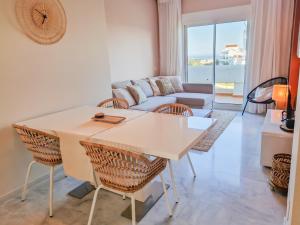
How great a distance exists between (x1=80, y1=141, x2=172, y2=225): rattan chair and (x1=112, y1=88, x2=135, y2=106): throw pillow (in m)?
2.45

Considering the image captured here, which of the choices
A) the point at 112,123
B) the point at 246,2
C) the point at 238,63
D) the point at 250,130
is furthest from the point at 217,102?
the point at 112,123

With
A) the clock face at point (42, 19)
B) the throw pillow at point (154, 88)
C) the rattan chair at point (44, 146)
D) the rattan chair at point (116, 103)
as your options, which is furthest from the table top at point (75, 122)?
the throw pillow at point (154, 88)

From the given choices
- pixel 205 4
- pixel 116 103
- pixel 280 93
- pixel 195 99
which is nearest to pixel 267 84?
pixel 195 99


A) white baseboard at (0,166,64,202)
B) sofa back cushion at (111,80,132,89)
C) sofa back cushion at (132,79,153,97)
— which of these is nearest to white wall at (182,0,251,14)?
sofa back cushion at (132,79,153,97)

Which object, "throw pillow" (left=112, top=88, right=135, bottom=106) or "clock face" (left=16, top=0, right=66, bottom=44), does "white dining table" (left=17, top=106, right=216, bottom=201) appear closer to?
"clock face" (left=16, top=0, right=66, bottom=44)

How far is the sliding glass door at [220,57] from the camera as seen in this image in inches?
210

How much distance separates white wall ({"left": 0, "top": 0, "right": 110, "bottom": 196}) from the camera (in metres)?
2.15

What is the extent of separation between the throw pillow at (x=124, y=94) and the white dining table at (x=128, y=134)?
161 centimetres

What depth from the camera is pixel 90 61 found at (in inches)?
119

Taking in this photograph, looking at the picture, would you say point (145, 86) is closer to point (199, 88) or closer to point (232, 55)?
point (199, 88)

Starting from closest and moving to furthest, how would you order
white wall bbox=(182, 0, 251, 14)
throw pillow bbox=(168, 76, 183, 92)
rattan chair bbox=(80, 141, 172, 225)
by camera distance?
rattan chair bbox=(80, 141, 172, 225)
white wall bbox=(182, 0, 251, 14)
throw pillow bbox=(168, 76, 183, 92)

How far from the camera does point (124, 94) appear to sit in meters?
4.05

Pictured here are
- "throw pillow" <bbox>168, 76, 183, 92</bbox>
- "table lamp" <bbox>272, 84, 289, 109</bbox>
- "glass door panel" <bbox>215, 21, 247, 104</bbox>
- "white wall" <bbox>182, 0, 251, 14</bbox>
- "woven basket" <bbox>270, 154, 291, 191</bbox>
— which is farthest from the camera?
"throw pillow" <bbox>168, 76, 183, 92</bbox>

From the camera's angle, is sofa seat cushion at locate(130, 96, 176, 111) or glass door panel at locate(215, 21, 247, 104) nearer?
sofa seat cushion at locate(130, 96, 176, 111)
